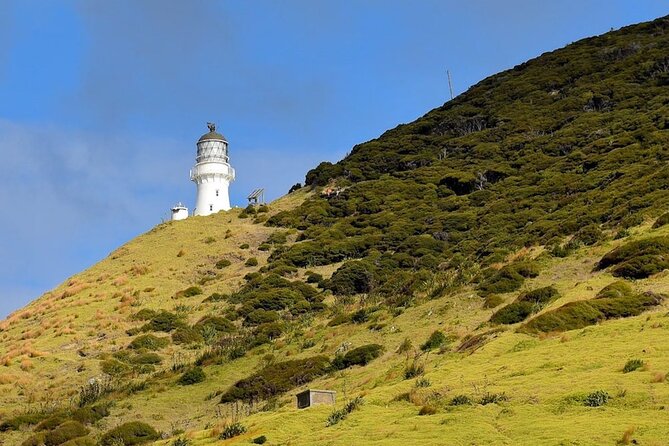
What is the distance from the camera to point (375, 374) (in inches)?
1259

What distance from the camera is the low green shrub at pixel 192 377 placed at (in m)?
40.2

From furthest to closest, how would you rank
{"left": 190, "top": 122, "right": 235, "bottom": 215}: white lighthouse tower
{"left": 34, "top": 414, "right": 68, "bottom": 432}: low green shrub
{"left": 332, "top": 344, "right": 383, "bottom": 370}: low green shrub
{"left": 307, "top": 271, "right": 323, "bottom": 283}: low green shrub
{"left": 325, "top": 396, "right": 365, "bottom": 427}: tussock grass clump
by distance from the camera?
{"left": 190, "top": 122, "right": 235, "bottom": 215}: white lighthouse tower → {"left": 307, "top": 271, "right": 323, "bottom": 283}: low green shrub → {"left": 332, "top": 344, "right": 383, "bottom": 370}: low green shrub → {"left": 34, "top": 414, "right": 68, "bottom": 432}: low green shrub → {"left": 325, "top": 396, "right": 365, "bottom": 427}: tussock grass clump

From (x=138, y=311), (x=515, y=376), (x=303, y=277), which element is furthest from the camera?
(x=303, y=277)

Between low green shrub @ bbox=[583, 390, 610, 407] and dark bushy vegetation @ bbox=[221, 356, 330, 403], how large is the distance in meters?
17.4

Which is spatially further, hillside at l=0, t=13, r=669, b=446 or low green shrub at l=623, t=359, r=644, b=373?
hillside at l=0, t=13, r=669, b=446

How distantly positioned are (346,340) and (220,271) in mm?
26677

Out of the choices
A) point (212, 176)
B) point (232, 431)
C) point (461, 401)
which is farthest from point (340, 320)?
point (212, 176)

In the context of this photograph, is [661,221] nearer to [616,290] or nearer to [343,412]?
[616,290]

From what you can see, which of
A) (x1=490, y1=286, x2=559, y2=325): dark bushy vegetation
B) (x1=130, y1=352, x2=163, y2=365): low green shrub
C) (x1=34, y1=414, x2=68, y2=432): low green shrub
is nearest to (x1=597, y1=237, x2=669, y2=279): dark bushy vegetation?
(x1=490, y1=286, x2=559, y2=325): dark bushy vegetation

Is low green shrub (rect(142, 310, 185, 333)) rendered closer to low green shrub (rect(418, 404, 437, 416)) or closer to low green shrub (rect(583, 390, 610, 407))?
low green shrub (rect(418, 404, 437, 416))

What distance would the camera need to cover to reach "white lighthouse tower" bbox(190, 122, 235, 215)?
311 ft

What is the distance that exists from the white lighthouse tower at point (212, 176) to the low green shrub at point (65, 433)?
199 ft

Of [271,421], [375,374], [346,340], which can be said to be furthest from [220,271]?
[271,421]

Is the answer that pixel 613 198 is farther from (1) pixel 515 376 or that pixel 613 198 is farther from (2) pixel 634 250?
(1) pixel 515 376
